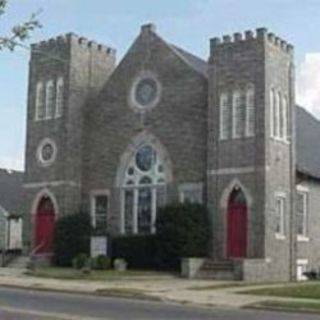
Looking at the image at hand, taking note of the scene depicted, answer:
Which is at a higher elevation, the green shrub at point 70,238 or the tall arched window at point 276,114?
the tall arched window at point 276,114

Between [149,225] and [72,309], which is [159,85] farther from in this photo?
[72,309]

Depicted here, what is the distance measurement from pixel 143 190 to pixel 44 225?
20.4 feet

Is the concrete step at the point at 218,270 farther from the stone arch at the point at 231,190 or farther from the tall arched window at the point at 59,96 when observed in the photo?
the tall arched window at the point at 59,96

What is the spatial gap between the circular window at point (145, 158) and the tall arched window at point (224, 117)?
476 cm

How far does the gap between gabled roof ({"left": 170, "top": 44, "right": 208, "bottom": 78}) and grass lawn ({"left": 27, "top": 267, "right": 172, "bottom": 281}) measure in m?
9.94

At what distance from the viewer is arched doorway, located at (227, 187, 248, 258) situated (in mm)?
37562

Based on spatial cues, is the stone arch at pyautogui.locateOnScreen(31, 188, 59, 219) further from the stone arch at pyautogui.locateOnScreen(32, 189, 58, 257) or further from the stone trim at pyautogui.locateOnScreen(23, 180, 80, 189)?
the stone trim at pyautogui.locateOnScreen(23, 180, 80, 189)

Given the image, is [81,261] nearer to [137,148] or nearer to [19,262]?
[19,262]

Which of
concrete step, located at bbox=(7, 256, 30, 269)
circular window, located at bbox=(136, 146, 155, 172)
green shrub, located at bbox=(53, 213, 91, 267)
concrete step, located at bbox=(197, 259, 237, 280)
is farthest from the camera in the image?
concrete step, located at bbox=(7, 256, 30, 269)

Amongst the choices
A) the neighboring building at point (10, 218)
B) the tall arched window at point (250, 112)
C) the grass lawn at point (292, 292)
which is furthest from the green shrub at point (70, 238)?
the grass lawn at point (292, 292)

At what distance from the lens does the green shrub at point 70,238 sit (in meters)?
41.8

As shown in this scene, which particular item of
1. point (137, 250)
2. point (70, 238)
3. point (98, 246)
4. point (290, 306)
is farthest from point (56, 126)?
point (290, 306)

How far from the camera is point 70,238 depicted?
137 ft

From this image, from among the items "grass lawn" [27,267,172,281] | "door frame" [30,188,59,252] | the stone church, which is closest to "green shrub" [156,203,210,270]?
the stone church
